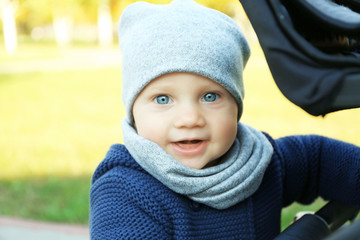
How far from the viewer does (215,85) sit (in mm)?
1389

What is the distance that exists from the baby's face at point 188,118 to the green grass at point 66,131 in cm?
145

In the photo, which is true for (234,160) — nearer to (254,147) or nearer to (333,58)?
(254,147)

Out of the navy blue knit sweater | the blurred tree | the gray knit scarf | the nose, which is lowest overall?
the blurred tree

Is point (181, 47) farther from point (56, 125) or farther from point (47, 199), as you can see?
point (56, 125)

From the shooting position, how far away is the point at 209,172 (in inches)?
54.3

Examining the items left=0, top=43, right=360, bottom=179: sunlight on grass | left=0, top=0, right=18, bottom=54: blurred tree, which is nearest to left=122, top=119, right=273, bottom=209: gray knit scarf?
left=0, top=43, right=360, bottom=179: sunlight on grass

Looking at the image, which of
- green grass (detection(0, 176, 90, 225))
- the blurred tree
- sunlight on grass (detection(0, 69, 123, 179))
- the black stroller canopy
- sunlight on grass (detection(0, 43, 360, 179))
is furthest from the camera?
the blurred tree

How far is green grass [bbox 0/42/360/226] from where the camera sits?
373 centimetres

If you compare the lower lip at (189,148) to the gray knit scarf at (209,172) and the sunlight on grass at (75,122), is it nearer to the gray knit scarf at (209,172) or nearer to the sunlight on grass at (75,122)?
the gray knit scarf at (209,172)

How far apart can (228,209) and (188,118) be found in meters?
0.33

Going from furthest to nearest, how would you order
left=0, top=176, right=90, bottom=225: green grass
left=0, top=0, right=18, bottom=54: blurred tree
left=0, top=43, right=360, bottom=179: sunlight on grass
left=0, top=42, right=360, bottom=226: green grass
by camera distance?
left=0, top=0, right=18, bottom=54: blurred tree, left=0, top=43, right=360, bottom=179: sunlight on grass, left=0, top=42, right=360, bottom=226: green grass, left=0, top=176, right=90, bottom=225: green grass

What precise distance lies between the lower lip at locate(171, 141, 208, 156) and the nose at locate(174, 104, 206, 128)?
0.20 ft

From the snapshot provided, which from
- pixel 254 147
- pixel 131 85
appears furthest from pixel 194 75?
pixel 254 147

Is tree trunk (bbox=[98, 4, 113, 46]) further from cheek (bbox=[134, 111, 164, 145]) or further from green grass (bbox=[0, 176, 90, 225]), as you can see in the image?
cheek (bbox=[134, 111, 164, 145])
